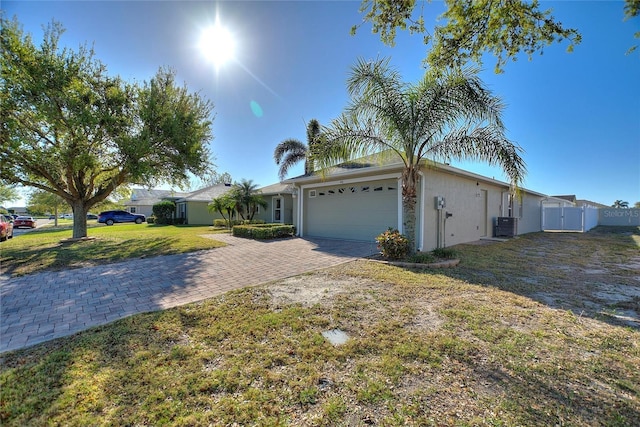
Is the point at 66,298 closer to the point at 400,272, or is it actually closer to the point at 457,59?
the point at 400,272

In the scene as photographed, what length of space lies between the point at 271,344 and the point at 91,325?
2605 millimetres

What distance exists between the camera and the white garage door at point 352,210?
10781 millimetres

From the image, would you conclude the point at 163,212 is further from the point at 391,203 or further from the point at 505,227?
the point at 505,227

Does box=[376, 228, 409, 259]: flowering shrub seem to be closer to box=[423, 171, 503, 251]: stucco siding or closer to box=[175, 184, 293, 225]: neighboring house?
box=[423, 171, 503, 251]: stucco siding

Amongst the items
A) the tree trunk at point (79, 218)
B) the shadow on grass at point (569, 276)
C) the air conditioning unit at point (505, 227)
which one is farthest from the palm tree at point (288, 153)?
the shadow on grass at point (569, 276)

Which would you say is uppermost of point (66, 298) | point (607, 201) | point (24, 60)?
point (24, 60)

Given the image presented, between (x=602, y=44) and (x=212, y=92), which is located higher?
(x=212, y=92)

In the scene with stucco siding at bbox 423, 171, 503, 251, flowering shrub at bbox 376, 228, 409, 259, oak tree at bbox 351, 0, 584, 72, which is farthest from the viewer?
stucco siding at bbox 423, 171, 503, 251

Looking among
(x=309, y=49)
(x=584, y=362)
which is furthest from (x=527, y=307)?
(x=309, y=49)

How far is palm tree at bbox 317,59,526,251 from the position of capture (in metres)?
6.76

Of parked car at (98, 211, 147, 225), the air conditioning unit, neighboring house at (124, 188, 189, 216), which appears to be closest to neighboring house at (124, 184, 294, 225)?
neighboring house at (124, 188, 189, 216)

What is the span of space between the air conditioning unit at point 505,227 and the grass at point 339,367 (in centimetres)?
1042

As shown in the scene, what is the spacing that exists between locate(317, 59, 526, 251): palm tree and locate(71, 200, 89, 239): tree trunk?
1252cm

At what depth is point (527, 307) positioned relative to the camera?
4.28 m
